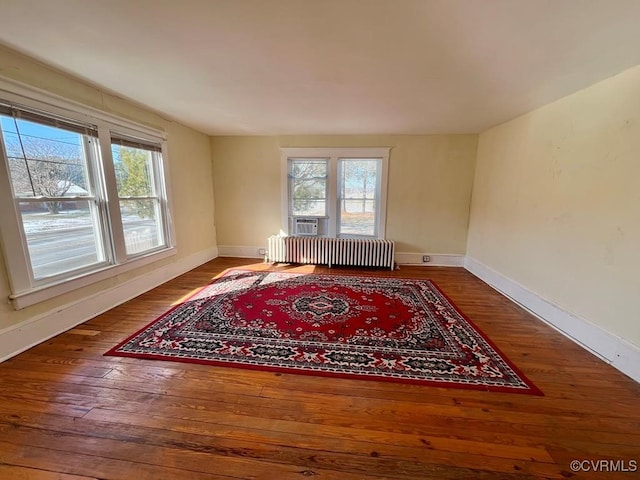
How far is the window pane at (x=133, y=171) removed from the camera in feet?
9.98

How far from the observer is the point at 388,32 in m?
1.64

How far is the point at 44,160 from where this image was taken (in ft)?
7.45

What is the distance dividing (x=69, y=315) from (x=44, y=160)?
1441mm

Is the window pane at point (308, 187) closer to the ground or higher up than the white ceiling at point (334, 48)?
closer to the ground

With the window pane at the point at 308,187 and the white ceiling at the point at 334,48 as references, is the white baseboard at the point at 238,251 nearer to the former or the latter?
the window pane at the point at 308,187

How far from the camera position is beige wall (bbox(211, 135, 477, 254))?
4.48 meters

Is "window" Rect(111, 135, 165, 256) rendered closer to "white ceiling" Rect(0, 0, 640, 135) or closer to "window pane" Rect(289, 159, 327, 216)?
"white ceiling" Rect(0, 0, 640, 135)

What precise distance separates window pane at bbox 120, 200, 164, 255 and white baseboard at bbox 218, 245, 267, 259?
1.49 metres

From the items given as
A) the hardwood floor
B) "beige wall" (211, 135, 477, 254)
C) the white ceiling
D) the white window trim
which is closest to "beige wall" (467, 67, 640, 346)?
the white ceiling

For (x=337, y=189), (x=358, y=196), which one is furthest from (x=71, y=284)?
(x=358, y=196)

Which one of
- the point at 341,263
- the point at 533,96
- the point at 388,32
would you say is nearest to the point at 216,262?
the point at 341,263

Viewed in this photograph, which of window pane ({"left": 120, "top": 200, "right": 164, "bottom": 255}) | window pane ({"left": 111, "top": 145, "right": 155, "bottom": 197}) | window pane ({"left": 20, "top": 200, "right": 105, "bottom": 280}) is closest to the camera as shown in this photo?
window pane ({"left": 20, "top": 200, "right": 105, "bottom": 280})

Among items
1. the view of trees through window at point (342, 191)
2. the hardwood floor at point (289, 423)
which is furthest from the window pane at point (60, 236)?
the view of trees through window at point (342, 191)

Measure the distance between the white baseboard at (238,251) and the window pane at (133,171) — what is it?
1871 mm
